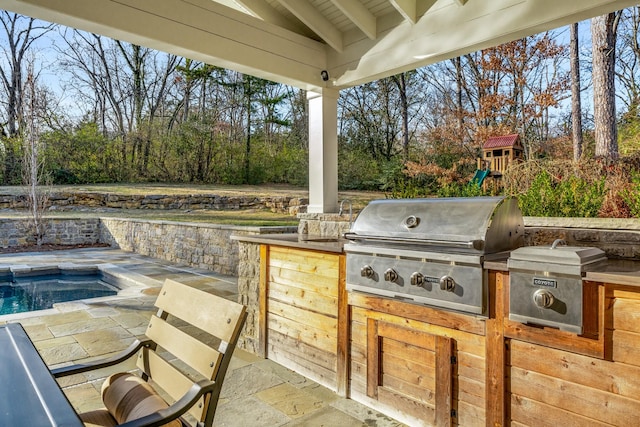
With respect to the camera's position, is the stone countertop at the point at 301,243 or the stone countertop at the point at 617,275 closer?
the stone countertop at the point at 617,275

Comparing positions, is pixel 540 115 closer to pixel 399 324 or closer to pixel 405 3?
pixel 405 3

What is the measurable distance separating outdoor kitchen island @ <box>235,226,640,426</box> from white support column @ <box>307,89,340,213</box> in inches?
44.4

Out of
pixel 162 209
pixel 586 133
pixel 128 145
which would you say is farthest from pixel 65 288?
pixel 586 133

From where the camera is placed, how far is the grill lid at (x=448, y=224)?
78.5 inches

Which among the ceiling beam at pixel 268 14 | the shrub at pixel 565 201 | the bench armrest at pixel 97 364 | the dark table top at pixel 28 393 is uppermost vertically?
the ceiling beam at pixel 268 14

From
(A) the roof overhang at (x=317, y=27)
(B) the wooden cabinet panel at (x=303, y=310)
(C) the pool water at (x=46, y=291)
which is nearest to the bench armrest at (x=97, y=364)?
(B) the wooden cabinet panel at (x=303, y=310)

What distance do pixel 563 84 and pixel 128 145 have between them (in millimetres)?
12554

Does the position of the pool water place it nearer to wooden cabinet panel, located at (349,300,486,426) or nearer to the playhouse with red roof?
wooden cabinet panel, located at (349,300,486,426)

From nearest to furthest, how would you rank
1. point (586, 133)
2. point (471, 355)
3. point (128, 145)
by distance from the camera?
point (471, 355) → point (586, 133) → point (128, 145)

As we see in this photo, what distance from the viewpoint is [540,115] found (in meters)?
8.81

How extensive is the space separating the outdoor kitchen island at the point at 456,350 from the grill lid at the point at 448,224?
0.18 meters

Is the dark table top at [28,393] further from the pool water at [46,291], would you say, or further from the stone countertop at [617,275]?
the pool water at [46,291]

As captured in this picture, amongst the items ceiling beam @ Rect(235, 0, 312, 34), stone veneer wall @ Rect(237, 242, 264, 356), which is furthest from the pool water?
ceiling beam @ Rect(235, 0, 312, 34)

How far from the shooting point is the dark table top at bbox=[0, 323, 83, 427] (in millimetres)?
913
